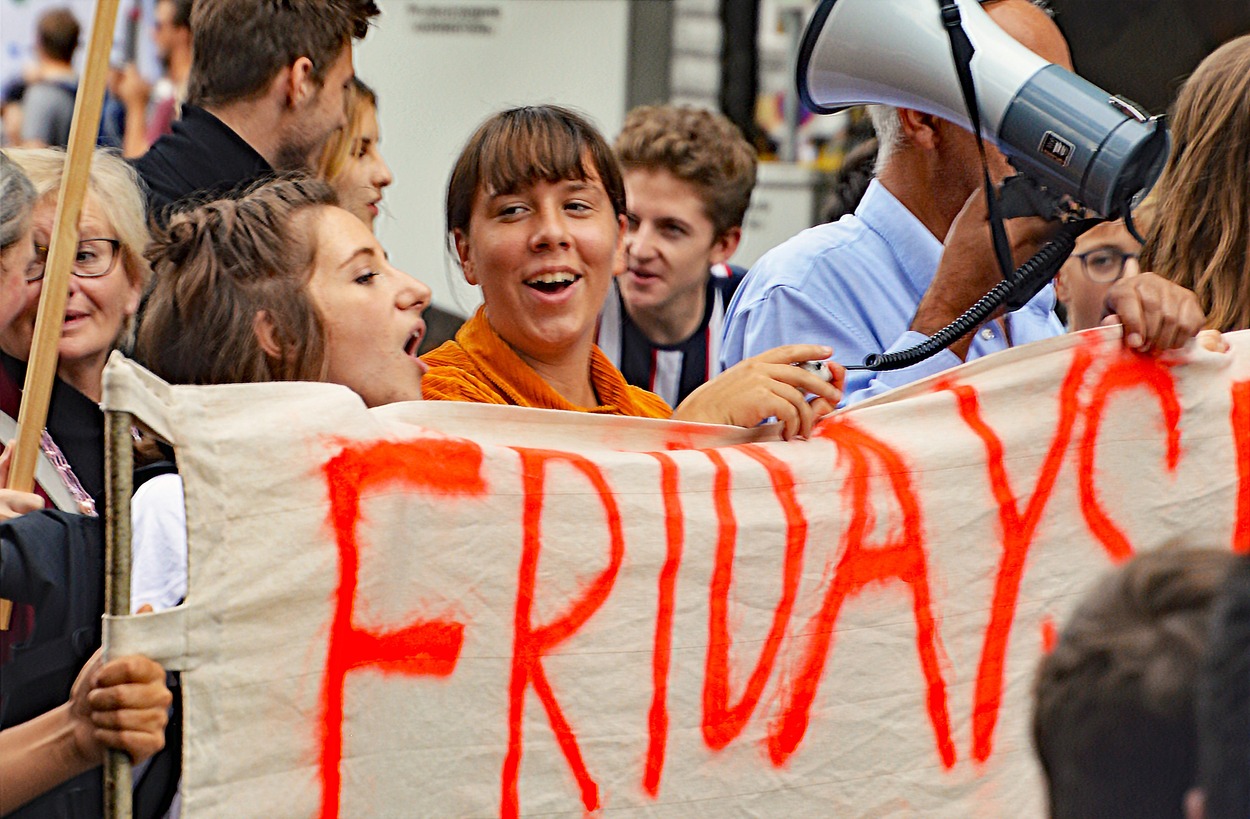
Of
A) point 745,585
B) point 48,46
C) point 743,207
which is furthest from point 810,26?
point 48,46

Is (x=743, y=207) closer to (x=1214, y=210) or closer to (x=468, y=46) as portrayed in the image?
(x=1214, y=210)

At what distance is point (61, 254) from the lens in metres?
1.67

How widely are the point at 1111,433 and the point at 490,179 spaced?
3.01ft

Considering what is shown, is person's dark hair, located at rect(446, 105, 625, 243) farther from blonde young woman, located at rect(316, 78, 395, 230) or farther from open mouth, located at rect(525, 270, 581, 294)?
blonde young woman, located at rect(316, 78, 395, 230)

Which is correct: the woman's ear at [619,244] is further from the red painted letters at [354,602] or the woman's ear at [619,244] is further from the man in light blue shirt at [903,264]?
the red painted letters at [354,602]

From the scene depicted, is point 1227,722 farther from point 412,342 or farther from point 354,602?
point 412,342

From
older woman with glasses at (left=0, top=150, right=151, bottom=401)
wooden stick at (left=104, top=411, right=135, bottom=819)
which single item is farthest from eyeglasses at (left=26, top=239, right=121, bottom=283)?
wooden stick at (left=104, top=411, right=135, bottom=819)

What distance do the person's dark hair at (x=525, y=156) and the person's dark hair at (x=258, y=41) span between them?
0.84 metres

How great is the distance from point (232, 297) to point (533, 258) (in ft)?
1.53

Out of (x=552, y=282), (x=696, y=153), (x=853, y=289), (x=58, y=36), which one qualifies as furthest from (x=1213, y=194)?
(x=58, y=36)

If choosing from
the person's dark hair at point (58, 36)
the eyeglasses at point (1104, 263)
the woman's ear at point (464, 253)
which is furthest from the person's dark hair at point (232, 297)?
the person's dark hair at point (58, 36)

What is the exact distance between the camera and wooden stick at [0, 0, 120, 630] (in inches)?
64.9

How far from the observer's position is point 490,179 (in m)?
2.28

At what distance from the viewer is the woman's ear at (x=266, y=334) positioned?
192 cm
